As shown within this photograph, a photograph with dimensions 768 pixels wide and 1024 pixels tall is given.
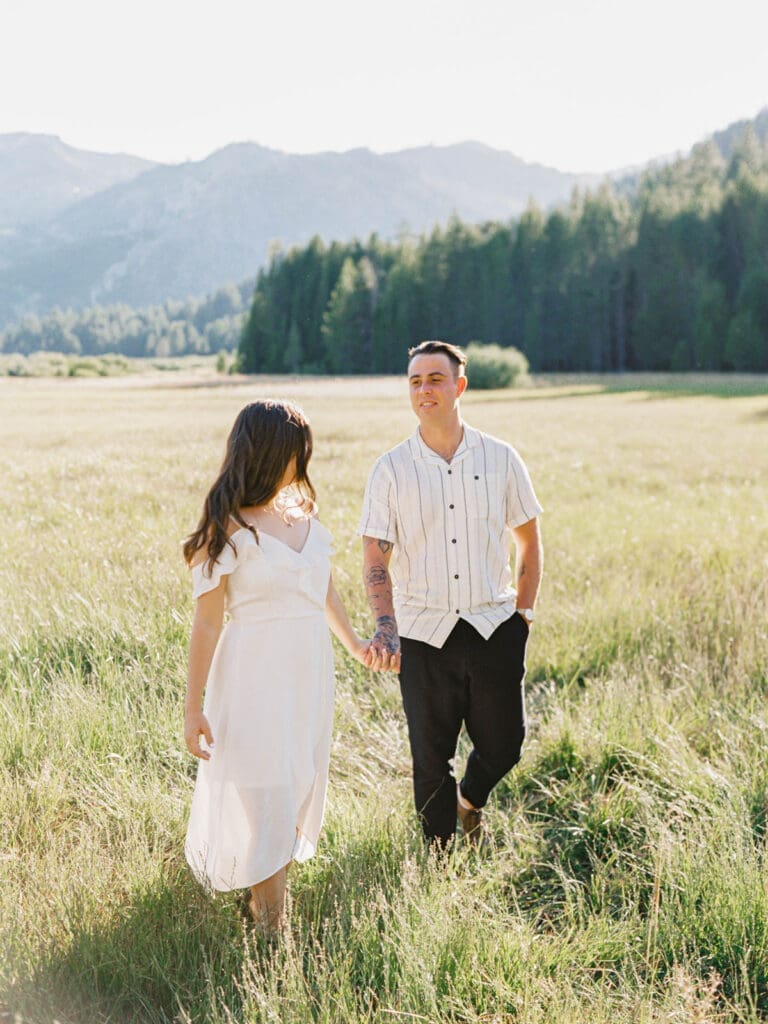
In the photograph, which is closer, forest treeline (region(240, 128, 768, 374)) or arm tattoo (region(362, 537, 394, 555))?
arm tattoo (region(362, 537, 394, 555))

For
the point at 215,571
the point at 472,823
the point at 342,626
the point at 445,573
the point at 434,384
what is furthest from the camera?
the point at 472,823

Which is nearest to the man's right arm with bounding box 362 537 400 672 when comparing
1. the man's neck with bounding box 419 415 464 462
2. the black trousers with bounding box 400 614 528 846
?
the black trousers with bounding box 400 614 528 846

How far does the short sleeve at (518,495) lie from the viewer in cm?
371

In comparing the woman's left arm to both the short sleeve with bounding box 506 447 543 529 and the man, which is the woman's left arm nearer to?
the man

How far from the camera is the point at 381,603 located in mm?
3580

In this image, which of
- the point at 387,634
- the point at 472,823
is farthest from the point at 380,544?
the point at 472,823

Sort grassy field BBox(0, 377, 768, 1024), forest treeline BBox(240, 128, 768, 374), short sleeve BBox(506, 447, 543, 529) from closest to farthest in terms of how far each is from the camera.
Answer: grassy field BBox(0, 377, 768, 1024)
short sleeve BBox(506, 447, 543, 529)
forest treeline BBox(240, 128, 768, 374)

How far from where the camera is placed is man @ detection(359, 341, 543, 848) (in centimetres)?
361

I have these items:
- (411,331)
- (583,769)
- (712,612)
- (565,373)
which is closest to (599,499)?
(712,612)

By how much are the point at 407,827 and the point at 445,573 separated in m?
1.11

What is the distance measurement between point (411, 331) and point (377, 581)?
98.4 meters

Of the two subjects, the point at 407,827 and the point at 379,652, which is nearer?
the point at 379,652

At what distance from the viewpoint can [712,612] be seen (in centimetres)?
669

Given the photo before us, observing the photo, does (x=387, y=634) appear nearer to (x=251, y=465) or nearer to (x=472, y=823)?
(x=251, y=465)
